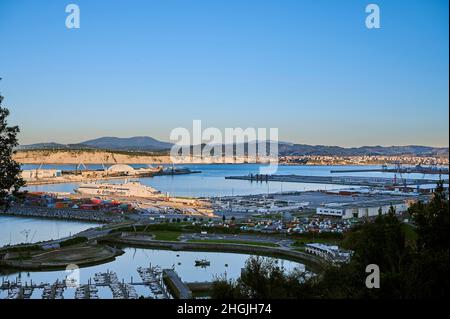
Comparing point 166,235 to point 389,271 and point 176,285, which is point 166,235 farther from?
point 389,271

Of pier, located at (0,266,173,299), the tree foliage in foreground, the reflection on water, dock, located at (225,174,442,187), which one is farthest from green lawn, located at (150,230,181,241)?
dock, located at (225,174,442,187)

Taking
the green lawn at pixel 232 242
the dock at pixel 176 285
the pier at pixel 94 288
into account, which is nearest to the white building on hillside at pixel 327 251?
the green lawn at pixel 232 242

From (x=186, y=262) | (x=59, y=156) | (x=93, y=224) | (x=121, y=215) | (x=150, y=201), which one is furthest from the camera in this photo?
(x=59, y=156)

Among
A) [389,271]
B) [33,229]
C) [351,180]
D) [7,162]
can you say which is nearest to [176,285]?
[389,271]
